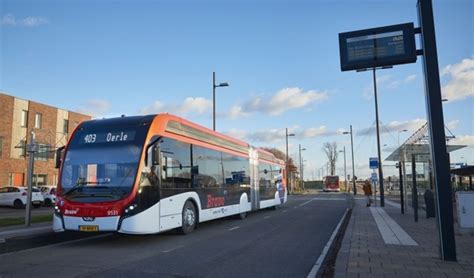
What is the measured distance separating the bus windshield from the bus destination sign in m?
5.74

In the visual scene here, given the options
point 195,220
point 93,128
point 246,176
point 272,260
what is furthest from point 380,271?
point 246,176

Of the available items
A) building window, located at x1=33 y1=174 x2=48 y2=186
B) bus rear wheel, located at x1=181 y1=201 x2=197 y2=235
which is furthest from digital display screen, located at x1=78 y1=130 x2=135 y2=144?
building window, located at x1=33 y1=174 x2=48 y2=186

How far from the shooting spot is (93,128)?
1161cm

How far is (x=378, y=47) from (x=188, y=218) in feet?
23.7

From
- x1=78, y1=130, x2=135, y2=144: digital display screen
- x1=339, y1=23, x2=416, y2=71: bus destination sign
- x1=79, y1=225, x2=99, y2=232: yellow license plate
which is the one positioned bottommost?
x1=79, y1=225, x2=99, y2=232: yellow license plate

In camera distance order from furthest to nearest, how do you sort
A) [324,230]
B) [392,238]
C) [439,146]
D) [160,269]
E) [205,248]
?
[324,230], [392,238], [205,248], [439,146], [160,269]

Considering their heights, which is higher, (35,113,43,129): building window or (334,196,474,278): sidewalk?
(35,113,43,129): building window

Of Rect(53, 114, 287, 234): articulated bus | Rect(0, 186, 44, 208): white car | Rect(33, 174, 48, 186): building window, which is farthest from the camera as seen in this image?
Rect(33, 174, 48, 186): building window

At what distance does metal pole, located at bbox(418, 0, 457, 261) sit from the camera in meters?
8.18

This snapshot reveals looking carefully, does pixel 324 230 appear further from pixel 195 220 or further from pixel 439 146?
pixel 439 146

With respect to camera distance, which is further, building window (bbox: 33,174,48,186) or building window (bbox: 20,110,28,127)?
building window (bbox: 33,174,48,186)

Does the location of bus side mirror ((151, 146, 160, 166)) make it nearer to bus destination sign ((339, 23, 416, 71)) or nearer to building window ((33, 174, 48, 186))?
bus destination sign ((339, 23, 416, 71))

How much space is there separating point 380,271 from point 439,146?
2840mm

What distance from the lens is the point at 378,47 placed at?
10148 mm
